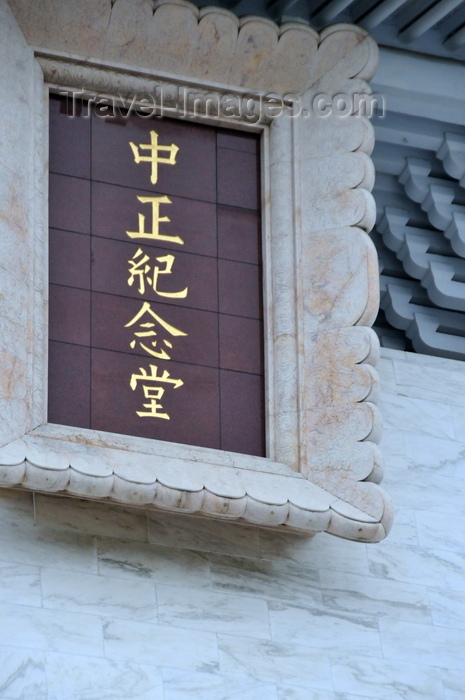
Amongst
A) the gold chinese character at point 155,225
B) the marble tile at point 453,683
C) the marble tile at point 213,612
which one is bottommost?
the marble tile at point 453,683

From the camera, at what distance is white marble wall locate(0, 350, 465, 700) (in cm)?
575

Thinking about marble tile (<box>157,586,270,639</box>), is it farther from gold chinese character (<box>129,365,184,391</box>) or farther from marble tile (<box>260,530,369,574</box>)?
gold chinese character (<box>129,365,184,391</box>)

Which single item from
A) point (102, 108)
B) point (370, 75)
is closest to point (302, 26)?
point (370, 75)

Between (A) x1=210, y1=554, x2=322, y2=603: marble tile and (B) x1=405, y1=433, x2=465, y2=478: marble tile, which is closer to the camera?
(A) x1=210, y1=554, x2=322, y2=603: marble tile

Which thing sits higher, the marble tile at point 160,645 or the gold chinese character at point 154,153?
the gold chinese character at point 154,153

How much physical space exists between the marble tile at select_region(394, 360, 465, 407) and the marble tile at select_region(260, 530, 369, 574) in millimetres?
816

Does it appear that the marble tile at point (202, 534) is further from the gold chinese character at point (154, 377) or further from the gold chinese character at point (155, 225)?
the gold chinese character at point (155, 225)

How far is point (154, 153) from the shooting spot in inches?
261

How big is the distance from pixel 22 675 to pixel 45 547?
19.2 inches

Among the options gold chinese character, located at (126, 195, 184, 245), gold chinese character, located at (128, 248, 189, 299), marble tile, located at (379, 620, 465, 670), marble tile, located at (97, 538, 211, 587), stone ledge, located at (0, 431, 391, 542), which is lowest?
marble tile, located at (379, 620, 465, 670)

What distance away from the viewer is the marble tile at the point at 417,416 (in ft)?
22.7

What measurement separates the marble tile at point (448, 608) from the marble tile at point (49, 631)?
1259mm

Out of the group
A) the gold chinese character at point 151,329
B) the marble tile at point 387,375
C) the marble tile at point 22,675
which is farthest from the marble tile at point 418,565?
the marble tile at point 22,675

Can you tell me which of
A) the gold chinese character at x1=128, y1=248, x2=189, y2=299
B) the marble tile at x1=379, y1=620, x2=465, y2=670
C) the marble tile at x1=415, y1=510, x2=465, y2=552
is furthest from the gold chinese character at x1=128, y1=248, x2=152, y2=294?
the marble tile at x1=379, y1=620, x2=465, y2=670
